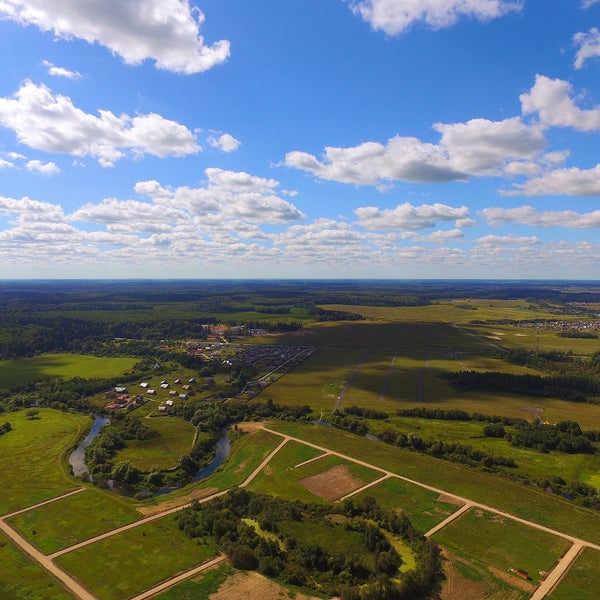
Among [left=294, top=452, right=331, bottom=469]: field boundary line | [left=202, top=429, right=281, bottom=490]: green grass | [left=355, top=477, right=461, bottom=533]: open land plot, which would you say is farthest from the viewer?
[left=294, top=452, right=331, bottom=469]: field boundary line

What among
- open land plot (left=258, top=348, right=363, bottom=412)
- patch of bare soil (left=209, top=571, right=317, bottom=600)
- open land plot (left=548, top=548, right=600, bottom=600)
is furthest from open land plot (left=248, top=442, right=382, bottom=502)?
open land plot (left=258, top=348, right=363, bottom=412)

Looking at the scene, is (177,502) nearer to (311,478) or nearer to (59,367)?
(311,478)

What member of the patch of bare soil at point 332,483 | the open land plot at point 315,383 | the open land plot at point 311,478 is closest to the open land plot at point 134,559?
the open land plot at point 311,478

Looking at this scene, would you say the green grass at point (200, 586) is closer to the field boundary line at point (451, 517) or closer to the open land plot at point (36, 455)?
the field boundary line at point (451, 517)

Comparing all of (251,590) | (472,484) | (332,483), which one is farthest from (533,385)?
(251,590)

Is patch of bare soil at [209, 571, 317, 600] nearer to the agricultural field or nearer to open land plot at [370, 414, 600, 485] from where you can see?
the agricultural field

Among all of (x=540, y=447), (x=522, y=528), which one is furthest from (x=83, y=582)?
(x=540, y=447)

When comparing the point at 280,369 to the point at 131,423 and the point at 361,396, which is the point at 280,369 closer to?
the point at 361,396
